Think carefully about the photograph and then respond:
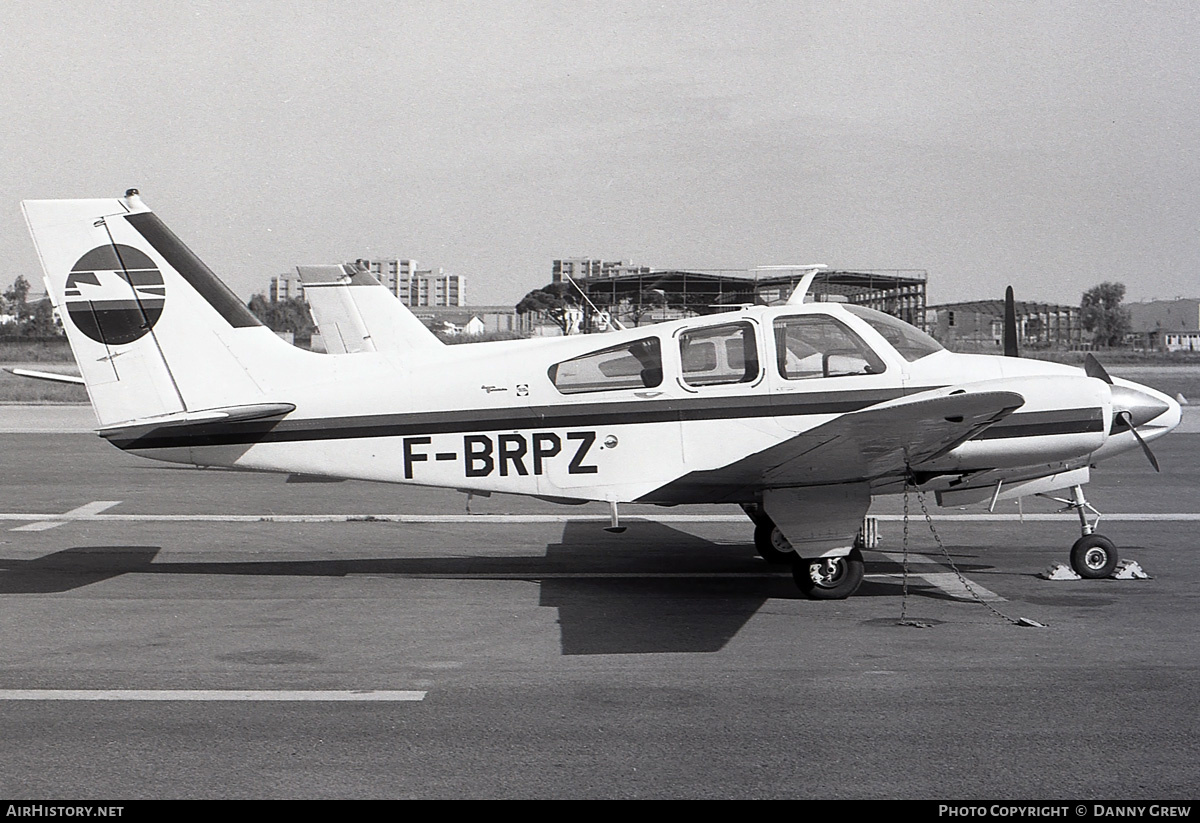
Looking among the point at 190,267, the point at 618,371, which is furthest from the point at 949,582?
the point at 190,267

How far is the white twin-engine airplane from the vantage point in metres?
8.57

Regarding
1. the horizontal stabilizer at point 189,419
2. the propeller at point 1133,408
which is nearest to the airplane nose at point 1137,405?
the propeller at point 1133,408

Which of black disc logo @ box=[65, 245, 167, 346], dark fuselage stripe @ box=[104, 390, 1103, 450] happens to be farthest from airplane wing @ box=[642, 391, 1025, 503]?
black disc logo @ box=[65, 245, 167, 346]

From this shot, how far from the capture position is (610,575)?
31.7 ft

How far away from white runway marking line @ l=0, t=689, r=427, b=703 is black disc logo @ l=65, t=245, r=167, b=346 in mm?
3507

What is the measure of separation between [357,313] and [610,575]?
10.5 metres

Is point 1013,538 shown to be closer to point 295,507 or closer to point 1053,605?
point 1053,605

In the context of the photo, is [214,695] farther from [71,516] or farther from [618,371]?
[71,516]

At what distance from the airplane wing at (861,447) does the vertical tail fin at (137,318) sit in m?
3.65

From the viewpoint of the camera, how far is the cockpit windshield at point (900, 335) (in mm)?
8797

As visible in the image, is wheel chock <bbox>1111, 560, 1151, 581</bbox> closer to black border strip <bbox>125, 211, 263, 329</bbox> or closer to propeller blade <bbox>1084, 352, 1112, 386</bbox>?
propeller blade <bbox>1084, 352, 1112, 386</bbox>

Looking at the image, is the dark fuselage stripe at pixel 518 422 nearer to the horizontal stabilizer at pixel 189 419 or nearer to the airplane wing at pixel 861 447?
the horizontal stabilizer at pixel 189 419
